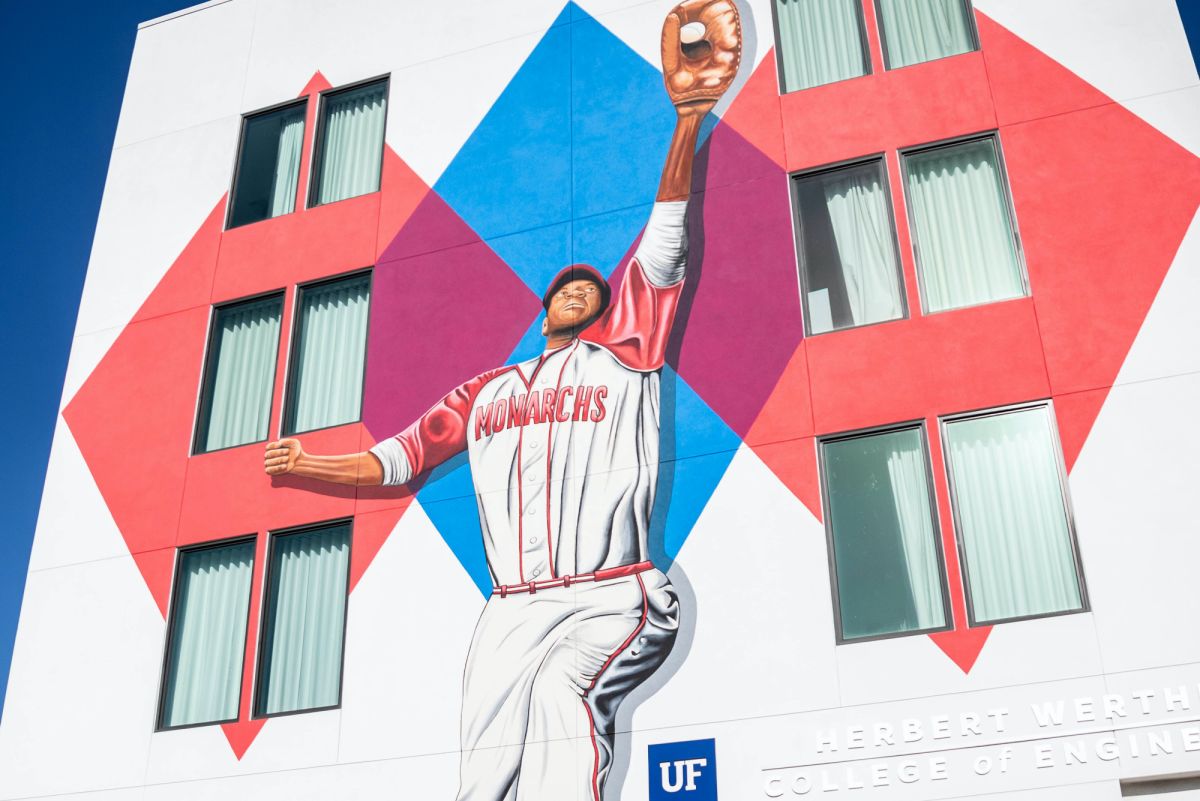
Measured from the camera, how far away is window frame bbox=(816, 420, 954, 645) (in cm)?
1459

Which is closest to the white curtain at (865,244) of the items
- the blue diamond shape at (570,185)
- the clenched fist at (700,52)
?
the blue diamond shape at (570,185)

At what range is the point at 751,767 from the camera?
568 inches

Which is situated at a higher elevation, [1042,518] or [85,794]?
[1042,518]

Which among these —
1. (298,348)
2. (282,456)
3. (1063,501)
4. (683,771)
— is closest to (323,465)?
(282,456)

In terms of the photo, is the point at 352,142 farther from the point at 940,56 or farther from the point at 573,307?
the point at 940,56

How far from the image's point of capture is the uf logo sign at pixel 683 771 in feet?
47.7

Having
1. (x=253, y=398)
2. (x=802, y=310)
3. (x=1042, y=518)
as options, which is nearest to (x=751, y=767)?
(x=1042, y=518)

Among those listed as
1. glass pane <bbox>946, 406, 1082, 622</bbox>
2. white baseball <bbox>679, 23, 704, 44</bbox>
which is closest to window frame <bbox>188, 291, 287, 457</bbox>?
white baseball <bbox>679, 23, 704, 44</bbox>

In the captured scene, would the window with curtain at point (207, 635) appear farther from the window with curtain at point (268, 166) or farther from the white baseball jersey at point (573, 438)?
the window with curtain at point (268, 166)

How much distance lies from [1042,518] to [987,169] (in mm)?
4721

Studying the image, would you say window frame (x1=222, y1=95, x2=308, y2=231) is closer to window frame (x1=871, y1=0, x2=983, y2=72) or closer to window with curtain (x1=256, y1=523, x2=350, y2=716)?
window with curtain (x1=256, y1=523, x2=350, y2=716)

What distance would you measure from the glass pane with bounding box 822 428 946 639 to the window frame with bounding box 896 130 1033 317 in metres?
1.84

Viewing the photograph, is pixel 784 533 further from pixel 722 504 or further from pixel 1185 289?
pixel 1185 289

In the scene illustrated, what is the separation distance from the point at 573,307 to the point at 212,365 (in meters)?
5.95
